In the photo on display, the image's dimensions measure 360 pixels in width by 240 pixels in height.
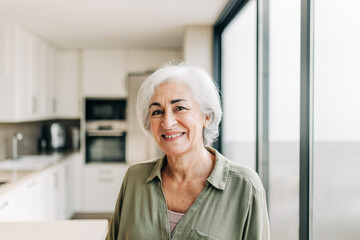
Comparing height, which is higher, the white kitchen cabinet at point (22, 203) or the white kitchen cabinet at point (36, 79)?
the white kitchen cabinet at point (36, 79)

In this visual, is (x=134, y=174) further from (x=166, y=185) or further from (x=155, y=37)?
(x=155, y=37)

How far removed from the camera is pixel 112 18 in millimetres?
3582

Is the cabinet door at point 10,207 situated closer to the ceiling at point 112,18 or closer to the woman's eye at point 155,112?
the ceiling at point 112,18

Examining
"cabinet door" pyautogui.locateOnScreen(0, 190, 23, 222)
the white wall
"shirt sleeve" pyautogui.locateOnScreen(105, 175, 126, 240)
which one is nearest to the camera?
"shirt sleeve" pyautogui.locateOnScreen(105, 175, 126, 240)

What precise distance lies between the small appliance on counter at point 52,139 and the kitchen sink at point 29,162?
0.43 m

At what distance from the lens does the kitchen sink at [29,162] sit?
368 cm

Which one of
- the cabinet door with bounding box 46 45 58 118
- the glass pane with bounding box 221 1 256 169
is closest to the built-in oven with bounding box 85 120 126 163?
the cabinet door with bounding box 46 45 58 118

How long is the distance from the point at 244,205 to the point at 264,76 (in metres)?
1.32

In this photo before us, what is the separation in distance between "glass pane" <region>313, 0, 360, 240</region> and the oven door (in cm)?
388

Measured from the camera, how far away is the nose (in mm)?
1299

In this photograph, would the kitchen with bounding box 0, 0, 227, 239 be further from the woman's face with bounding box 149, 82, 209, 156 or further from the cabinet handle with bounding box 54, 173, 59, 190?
the woman's face with bounding box 149, 82, 209, 156

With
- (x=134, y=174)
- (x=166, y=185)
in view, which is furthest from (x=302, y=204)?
(x=134, y=174)

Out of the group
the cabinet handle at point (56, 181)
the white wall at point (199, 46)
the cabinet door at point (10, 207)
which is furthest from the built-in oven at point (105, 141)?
the cabinet door at point (10, 207)

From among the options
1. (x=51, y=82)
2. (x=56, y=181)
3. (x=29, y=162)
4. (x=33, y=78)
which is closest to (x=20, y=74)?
(x=33, y=78)
